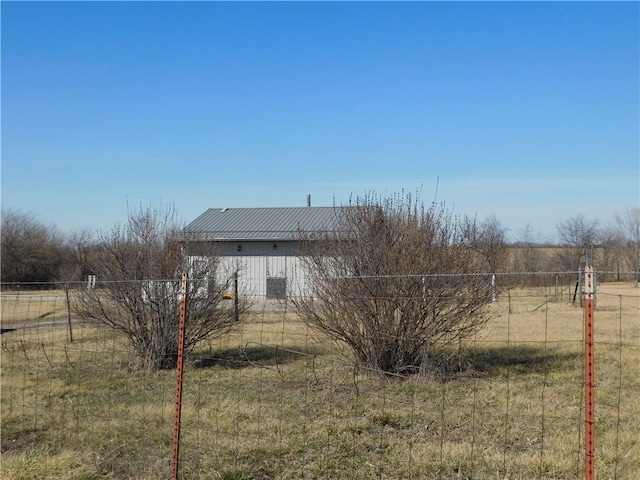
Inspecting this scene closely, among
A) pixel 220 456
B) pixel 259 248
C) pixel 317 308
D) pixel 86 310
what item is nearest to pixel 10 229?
pixel 259 248

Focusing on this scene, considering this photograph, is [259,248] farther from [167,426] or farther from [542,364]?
[167,426]

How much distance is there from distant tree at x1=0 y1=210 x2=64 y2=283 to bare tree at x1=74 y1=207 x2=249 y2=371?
36.6 meters

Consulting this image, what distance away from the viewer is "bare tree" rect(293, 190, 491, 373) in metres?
8.70

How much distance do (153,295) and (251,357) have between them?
7.22 feet

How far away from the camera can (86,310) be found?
428 inches

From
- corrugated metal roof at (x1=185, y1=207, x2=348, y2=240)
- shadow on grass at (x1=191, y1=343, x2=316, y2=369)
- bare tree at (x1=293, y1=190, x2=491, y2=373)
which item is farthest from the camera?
corrugated metal roof at (x1=185, y1=207, x2=348, y2=240)

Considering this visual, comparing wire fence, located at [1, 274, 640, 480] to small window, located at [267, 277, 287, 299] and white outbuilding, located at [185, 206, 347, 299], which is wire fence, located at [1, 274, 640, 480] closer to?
small window, located at [267, 277, 287, 299]

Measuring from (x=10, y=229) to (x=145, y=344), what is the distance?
43646mm

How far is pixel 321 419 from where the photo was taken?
6707 millimetres

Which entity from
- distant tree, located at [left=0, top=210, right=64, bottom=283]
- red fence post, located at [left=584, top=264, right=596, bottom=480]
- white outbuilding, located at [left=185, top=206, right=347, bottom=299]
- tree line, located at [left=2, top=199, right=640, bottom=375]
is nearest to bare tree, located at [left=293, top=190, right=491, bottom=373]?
tree line, located at [left=2, top=199, right=640, bottom=375]

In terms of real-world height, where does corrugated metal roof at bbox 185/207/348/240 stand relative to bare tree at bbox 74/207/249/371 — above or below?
above

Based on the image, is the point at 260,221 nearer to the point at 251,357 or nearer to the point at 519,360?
the point at 251,357

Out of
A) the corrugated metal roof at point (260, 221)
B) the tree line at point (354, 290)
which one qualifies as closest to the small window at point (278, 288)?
the tree line at point (354, 290)

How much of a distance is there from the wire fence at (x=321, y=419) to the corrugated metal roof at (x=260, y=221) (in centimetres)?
1728
